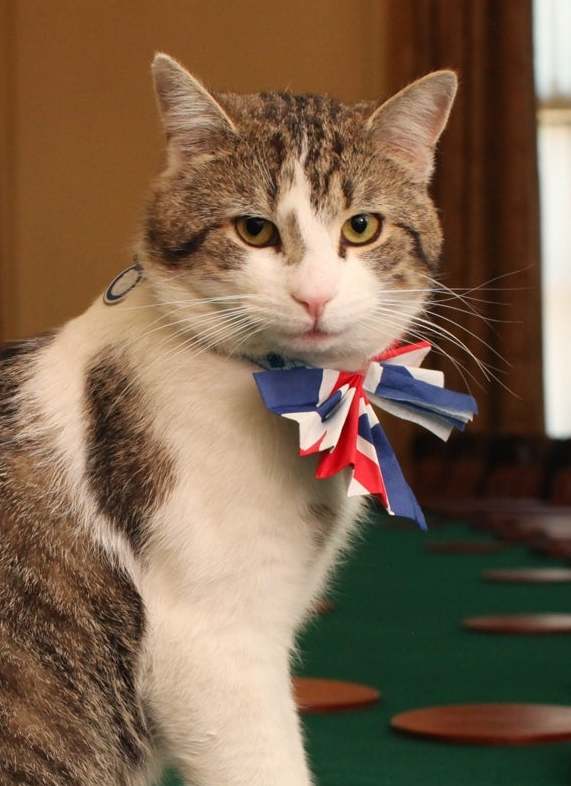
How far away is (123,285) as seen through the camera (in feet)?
5.52

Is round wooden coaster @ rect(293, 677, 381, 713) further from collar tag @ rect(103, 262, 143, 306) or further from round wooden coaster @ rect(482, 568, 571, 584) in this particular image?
round wooden coaster @ rect(482, 568, 571, 584)

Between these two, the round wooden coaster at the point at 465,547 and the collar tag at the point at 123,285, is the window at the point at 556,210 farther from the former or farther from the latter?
the collar tag at the point at 123,285

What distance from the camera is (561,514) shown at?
4.34 metres

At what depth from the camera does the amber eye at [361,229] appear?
5.15 feet

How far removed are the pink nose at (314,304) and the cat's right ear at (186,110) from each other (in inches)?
10.9

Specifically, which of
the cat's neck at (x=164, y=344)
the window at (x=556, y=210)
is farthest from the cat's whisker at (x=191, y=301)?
the window at (x=556, y=210)

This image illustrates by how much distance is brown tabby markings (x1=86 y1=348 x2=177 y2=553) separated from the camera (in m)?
1.50

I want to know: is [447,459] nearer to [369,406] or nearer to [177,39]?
[177,39]

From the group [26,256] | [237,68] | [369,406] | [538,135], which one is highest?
[237,68]

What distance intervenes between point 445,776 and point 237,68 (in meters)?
5.81

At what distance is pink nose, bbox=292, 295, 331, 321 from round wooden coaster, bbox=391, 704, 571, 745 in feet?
2.26

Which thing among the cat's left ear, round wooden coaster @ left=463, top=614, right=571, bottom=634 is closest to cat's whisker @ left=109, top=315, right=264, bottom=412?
the cat's left ear

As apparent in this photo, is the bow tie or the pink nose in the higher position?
the pink nose

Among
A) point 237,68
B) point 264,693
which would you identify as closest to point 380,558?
point 264,693
